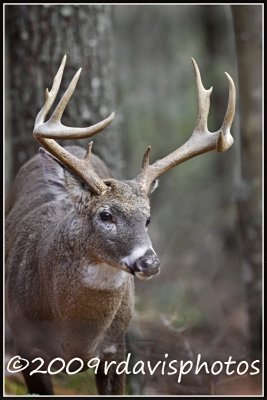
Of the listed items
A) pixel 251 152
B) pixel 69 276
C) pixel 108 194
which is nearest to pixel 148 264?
pixel 108 194

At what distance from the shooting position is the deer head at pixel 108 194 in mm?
5715

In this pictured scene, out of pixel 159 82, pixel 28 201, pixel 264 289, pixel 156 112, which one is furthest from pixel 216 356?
pixel 159 82

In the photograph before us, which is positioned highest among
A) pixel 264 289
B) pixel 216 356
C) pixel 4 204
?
pixel 4 204

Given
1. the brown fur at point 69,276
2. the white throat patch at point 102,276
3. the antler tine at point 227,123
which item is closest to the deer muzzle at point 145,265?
the brown fur at point 69,276

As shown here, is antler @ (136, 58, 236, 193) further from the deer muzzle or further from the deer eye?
the deer muzzle

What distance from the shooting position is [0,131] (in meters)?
8.16

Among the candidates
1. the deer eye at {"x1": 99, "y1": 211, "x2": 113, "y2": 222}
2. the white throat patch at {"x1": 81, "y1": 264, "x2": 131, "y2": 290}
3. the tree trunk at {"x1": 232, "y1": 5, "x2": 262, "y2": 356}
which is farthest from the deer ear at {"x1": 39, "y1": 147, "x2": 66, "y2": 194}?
the tree trunk at {"x1": 232, "y1": 5, "x2": 262, "y2": 356}

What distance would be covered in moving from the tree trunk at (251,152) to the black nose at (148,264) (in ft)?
12.5

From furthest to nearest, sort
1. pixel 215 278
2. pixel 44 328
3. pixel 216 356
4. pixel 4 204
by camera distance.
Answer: pixel 215 278 < pixel 216 356 < pixel 4 204 < pixel 44 328

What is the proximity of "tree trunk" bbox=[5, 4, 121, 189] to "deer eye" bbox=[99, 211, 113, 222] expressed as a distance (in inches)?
92.6

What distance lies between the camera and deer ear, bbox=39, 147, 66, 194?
6180 mm

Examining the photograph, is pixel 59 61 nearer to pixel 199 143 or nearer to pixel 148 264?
pixel 199 143

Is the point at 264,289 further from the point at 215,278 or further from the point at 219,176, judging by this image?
the point at 219,176

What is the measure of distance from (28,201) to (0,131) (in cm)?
92
